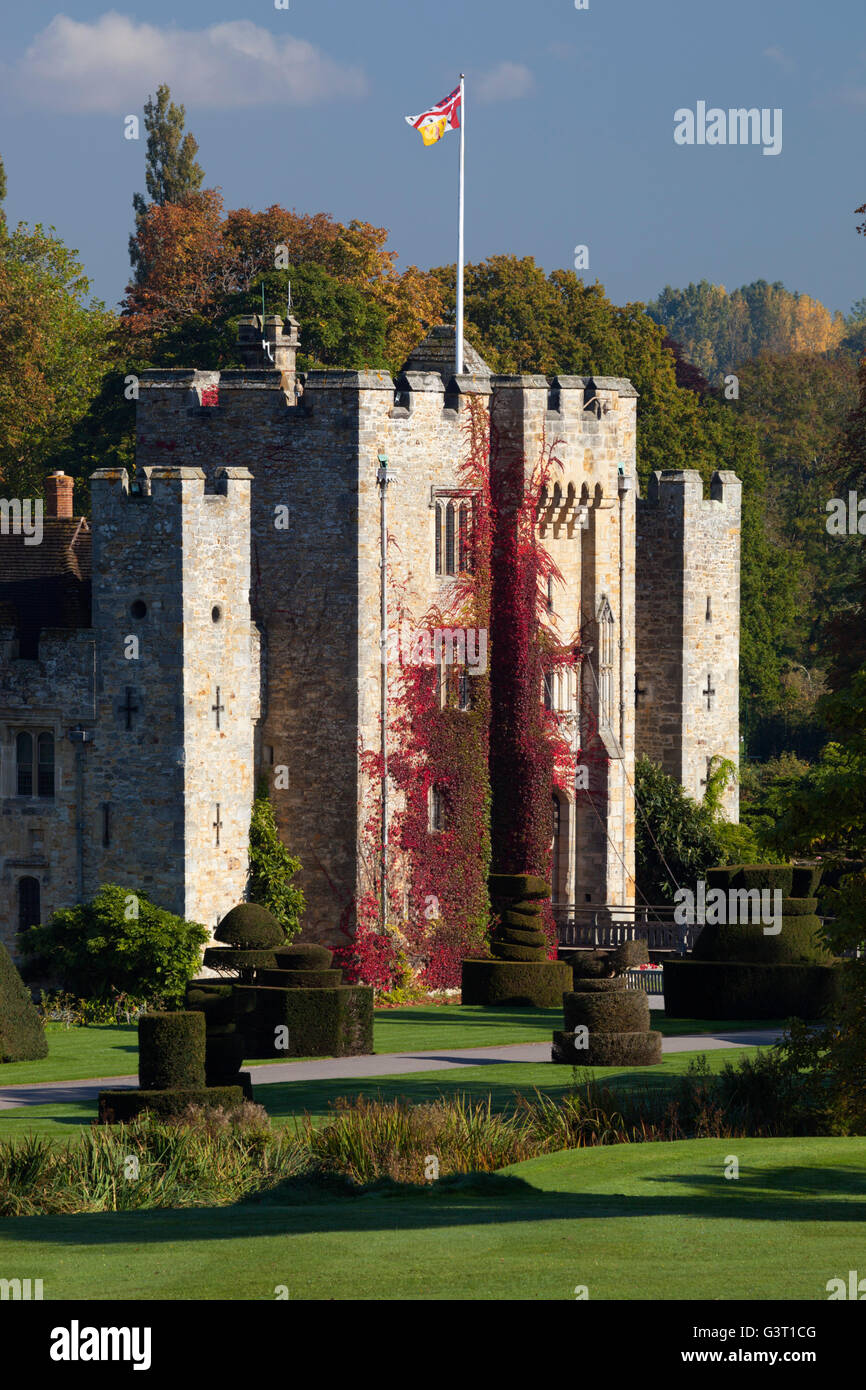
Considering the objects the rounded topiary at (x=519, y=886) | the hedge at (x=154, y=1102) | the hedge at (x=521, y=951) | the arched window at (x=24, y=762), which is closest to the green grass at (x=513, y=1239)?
the hedge at (x=154, y=1102)

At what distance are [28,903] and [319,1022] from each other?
840 centimetres

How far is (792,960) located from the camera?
43.8 m

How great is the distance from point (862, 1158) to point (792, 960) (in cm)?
1856

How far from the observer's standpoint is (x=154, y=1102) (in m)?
30.1

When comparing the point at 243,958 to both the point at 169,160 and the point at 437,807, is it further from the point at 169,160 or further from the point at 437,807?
the point at 169,160

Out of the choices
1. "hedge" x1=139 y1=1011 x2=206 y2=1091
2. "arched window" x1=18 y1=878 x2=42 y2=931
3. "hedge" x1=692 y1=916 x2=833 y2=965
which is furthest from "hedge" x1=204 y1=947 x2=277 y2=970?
"hedge" x1=139 y1=1011 x2=206 y2=1091

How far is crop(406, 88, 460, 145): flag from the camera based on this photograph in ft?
172

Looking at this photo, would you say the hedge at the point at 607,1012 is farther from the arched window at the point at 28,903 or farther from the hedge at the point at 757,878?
the arched window at the point at 28,903

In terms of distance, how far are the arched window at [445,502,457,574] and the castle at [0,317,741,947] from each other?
0.15 feet

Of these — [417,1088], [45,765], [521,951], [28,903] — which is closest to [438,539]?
[521,951]

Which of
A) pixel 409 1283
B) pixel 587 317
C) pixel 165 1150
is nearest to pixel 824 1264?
pixel 409 1283

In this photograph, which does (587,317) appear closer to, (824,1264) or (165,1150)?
(165,1150)

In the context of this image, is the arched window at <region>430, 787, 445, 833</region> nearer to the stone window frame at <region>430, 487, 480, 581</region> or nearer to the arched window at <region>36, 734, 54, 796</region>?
the stone window frame at <region>430, 487, 480, 581</region>

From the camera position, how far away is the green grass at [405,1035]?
121 feet
